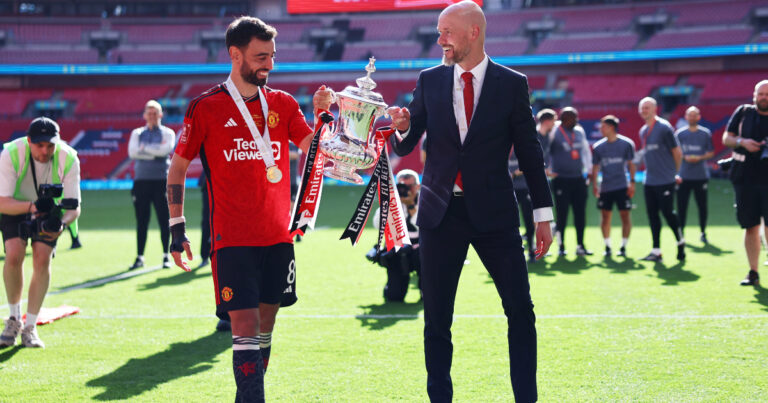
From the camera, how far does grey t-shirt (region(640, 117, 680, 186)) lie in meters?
9.73

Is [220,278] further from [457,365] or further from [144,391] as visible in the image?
[457,365]

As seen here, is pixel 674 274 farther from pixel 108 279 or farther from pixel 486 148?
pixel 108 279

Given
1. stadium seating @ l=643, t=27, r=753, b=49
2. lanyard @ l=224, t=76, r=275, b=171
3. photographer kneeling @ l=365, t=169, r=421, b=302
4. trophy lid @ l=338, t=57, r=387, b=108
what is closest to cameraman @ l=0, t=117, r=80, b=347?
lanyard @ l=224, t=76, r=275, b=171

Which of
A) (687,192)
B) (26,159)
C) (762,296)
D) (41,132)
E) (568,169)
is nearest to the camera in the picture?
(41,132)

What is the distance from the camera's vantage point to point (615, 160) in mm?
10258

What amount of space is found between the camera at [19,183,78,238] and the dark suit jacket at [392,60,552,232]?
3.24m

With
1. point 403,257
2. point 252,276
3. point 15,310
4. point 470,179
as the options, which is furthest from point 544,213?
point 15,310

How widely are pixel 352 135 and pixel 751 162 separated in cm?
547

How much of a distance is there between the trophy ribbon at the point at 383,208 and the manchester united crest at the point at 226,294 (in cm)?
62

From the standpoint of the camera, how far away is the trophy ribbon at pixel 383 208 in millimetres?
3795

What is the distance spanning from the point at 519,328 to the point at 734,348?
243cm

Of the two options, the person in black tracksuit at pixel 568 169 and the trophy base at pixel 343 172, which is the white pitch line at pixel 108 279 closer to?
the person in black tracksuit at pixel 568 169

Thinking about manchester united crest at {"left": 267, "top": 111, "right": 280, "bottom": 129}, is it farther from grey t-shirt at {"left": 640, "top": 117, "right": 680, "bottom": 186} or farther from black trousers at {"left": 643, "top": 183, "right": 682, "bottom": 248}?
grey t-shirt at {"left": 640, "top": 117, "right": 680, "bottom": 186}

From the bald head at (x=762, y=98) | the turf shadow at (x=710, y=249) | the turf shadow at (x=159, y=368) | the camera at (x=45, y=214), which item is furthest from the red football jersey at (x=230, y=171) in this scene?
the turf shadow at (x=710, y=249)
